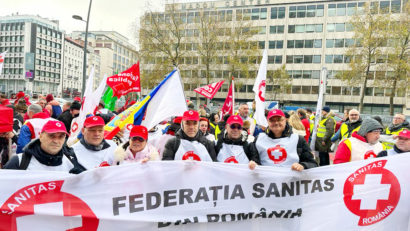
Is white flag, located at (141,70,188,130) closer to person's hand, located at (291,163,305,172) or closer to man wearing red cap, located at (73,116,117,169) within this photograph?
man wearing red cap, located at (73,116,117,169)

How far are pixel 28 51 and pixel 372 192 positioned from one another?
100872 mm

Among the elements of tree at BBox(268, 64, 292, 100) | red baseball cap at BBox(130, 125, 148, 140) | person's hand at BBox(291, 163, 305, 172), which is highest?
tree at BBox(268, 64, 292, 100)

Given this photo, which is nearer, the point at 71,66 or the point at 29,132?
the point at 29,132

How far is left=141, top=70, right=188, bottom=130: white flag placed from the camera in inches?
183

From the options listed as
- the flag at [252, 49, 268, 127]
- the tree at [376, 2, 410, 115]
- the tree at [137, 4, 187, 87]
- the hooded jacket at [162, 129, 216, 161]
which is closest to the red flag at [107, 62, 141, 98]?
the flag at [252, 49, 268, 127]

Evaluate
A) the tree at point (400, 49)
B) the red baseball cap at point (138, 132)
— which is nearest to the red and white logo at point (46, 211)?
the red baseball cap at point (138, 132)

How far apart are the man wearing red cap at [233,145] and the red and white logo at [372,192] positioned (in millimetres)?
1221

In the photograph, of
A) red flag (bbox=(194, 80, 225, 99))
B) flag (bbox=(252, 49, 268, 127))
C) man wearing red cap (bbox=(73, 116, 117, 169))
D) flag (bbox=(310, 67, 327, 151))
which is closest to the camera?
man wearing red cap (bbox=(73, 116, 117, 169))

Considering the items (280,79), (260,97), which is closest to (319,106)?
(260,97)

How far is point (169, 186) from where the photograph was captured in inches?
135

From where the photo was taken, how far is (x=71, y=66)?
104000 millimetres

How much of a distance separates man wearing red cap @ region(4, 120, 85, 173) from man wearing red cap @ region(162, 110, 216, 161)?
47.8 inches

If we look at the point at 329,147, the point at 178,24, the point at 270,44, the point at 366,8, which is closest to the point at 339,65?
the point at 270,44

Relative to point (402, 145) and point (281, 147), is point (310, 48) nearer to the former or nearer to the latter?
point (402, 145)
